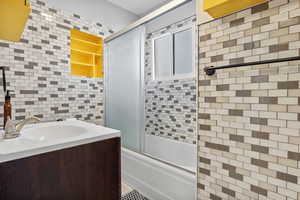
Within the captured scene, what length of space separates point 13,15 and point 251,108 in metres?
1.35

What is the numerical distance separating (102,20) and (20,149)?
Result: 6.83 ft

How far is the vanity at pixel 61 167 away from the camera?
792 millimetres

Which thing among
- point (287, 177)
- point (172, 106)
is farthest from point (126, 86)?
point (287, 177)

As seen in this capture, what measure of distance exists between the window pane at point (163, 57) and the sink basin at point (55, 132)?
1415 mm

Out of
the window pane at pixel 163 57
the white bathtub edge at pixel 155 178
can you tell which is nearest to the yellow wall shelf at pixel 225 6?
the white bathtub edge at pixel 155 178

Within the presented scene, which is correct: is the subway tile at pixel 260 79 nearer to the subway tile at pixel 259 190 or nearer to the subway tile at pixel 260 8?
the subway tile at pixel 260 8

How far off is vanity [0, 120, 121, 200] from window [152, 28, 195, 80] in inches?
58.6

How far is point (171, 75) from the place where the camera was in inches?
95.9

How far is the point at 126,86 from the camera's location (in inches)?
76.8

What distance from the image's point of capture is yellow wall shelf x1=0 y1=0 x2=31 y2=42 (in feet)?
2.72

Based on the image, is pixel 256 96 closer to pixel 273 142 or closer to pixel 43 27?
pixel 273 142

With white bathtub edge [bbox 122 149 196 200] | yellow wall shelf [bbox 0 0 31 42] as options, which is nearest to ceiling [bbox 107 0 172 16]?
yellow wall shelf [bbox 0 0 31 42]

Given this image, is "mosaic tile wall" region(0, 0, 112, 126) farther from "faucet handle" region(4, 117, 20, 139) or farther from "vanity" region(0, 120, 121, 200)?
"faucet handle" region(4, 117, 20, 139)

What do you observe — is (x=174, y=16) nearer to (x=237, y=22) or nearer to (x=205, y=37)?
(x=205, y=37)
